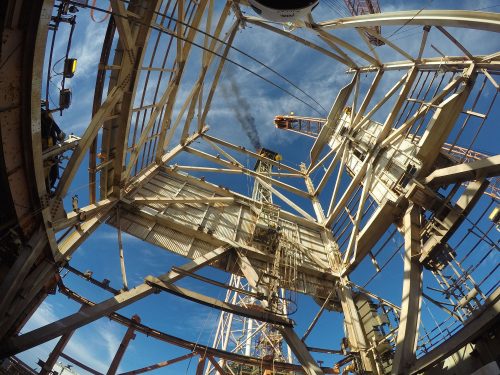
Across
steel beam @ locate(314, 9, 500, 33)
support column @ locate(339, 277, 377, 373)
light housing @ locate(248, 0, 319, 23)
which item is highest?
steel beam @ locate(314, 9, 500, 33)

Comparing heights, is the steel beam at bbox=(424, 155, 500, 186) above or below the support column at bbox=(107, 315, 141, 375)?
above

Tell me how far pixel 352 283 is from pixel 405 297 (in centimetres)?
345

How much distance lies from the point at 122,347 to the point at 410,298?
7.98 metres

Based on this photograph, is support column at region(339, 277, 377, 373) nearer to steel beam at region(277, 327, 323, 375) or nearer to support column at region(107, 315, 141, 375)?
steel beam at region(277, 327, 323, 375)

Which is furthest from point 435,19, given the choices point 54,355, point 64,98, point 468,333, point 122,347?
point 54,355

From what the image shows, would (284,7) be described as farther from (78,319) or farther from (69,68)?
(78,319)

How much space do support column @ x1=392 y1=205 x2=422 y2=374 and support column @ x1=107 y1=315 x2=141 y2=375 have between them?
22.9 ft

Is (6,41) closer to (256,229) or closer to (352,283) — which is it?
(256,229)

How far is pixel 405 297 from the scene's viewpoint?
309 inches

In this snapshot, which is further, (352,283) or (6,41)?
(352,283)

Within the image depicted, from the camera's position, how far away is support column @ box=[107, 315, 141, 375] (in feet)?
28.0

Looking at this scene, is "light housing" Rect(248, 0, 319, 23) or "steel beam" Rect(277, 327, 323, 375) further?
"steel beam" Rect(277, 327, 323, 375)

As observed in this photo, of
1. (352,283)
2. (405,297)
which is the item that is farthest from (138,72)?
(352,283)

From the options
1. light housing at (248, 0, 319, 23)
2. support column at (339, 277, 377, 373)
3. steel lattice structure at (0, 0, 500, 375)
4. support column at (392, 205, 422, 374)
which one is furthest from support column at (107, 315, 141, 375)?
light housing at (248, 0, 319, 23)
